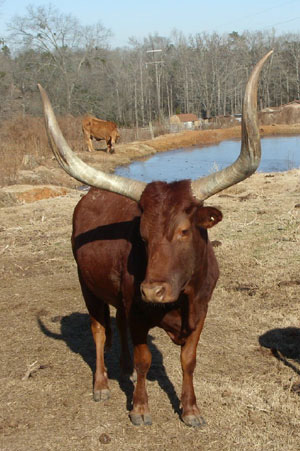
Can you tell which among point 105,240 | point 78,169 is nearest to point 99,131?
point 105,240

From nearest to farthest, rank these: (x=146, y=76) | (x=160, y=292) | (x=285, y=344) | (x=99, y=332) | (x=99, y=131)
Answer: (x=160, y=292)
(x=99, y=332)
(x=285, y=344)
(x=99, y=131)
(x=146, y=76)

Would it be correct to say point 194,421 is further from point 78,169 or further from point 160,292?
point 78,169

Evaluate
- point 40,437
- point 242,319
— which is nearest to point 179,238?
point 40,437

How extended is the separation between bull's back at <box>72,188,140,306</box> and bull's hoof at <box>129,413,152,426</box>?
891mm

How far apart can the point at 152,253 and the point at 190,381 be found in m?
1.20

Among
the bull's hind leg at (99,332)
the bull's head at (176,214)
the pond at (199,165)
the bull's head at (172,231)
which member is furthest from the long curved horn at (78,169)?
the pond at (199,165)

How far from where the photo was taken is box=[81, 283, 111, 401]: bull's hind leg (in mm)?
4782

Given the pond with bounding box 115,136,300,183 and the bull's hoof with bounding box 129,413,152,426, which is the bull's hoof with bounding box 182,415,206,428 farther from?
the pond with bounding box 115,136,300,183

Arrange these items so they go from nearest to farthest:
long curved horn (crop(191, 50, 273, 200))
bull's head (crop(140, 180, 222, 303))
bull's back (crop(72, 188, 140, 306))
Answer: long curved horn (crop(191, 50, 273, 200)), bull's head (crop(140, 180, 222, 303)), bull's back (crop(72, 188, 140, 306))

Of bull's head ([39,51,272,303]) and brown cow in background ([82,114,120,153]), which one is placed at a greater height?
bull's head ([39,51,272,303])

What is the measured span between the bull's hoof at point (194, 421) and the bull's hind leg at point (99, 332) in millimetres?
837

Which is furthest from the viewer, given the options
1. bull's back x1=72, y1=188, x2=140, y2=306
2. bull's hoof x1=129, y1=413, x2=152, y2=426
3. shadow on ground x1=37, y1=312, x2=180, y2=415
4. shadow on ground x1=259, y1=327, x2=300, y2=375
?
shadow on ground x1=259, y1=327, x2=300, y2=375

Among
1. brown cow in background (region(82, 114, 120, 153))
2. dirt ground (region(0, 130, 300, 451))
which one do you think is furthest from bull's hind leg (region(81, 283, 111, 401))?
brown cow in background (region(82, 114, 120, 153))

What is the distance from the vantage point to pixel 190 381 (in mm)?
4230
